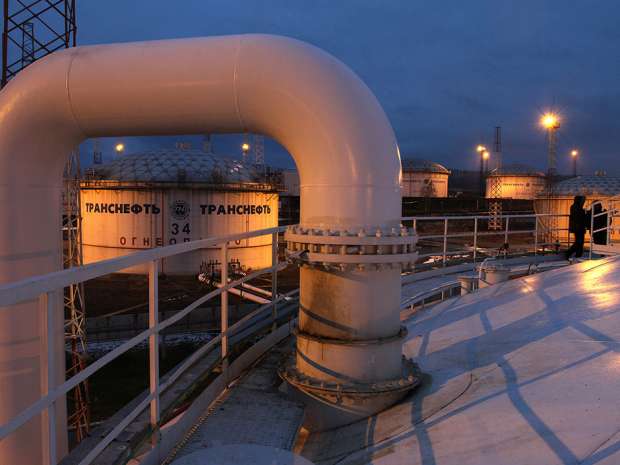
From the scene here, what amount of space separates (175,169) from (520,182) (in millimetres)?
35912

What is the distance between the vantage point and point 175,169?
23953 mm

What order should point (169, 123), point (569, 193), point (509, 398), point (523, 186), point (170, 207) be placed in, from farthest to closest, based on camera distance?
point (523, 186)
point (569, 193)
point (170, 207)
point (169, 123)
point (509, 398)

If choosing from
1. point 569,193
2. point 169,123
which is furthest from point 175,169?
point 169,123

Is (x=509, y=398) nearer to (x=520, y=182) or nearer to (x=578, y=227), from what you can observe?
(x=578, y=227)

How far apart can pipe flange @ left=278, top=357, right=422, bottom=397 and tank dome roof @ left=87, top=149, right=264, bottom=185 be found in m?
20.9

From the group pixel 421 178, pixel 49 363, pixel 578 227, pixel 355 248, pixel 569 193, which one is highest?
pixel 421 178

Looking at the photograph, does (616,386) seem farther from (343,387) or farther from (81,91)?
(81,91)

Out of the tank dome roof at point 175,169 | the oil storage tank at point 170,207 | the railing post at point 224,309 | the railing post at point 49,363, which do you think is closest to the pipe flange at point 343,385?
the railing post at point 224,309

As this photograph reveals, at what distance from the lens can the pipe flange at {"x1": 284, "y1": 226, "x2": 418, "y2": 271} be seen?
3.24 m

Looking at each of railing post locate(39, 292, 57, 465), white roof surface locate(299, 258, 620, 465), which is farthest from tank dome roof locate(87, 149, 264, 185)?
railing post locate(39, 292, 57, 465)

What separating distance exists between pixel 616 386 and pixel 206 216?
71.6ft

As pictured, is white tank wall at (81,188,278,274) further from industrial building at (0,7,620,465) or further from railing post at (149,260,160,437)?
railing post at (149,260,160,437)

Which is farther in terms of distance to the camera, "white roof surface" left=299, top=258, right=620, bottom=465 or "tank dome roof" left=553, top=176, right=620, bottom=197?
"tank dome roof" left=553, top=176, right=620, bottom=197

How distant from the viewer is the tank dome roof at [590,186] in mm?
25609
